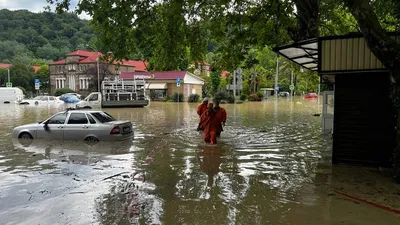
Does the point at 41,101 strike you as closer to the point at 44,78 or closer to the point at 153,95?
the point at 153,95

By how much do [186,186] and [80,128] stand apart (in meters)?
6.78

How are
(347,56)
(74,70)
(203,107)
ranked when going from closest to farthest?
(347,56) → (203,107) → (74,70)

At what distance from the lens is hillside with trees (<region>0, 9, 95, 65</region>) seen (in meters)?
110

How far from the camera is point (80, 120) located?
495 inches

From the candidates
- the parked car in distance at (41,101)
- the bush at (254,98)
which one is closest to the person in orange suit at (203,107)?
the parked car in distance at (41,101)

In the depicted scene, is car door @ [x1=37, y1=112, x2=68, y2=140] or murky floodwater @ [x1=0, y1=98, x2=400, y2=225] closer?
murky floodwater @ [x1=0, y1=98, x2=400, y2=225]

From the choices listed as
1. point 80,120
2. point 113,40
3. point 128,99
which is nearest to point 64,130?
point 80,120

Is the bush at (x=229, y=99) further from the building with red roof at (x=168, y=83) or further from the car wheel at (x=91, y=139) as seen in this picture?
the car wheel at (x=91, y=139)

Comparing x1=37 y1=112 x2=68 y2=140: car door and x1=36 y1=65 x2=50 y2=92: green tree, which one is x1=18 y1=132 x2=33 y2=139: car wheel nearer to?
x1=37 y1=112 x2=68 y2=140: car door

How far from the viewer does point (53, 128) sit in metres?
12.6

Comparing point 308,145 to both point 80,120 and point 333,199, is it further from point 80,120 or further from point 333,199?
point 80,120

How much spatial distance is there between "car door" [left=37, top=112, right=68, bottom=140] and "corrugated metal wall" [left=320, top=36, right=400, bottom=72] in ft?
30.5

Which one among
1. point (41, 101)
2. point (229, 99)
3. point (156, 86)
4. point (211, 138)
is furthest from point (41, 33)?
point (211, 138)

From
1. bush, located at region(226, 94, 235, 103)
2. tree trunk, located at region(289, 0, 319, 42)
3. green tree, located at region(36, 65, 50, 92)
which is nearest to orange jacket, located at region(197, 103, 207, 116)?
Answer: tree trunk, located at region(289, 0, 319, 42)
